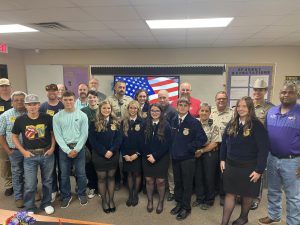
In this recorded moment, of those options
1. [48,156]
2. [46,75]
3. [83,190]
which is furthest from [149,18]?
[46,75]

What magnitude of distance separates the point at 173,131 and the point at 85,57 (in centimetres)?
422

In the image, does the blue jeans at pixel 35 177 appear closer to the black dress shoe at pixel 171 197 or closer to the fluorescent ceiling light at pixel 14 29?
the black dress shoe at pixel 171 197

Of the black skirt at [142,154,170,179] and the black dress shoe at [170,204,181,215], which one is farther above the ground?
the black skirt at [142,154,170,179]

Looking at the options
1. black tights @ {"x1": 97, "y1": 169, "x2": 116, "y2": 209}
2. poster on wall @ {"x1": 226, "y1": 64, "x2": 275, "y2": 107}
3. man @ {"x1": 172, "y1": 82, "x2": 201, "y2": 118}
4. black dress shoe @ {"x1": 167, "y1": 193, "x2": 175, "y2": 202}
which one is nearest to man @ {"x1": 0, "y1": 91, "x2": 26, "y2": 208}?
black tights @ {"x1": 97, "y1": 169, "x2": 116, "y2": 209}

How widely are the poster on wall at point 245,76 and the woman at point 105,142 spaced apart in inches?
150

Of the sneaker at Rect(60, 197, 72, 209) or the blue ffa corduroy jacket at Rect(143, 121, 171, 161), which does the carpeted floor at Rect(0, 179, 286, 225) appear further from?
the blue ffa corduroy jacket at Rect(143, 121, 171, 161)

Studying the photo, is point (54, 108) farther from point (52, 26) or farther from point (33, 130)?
point (52, 26)

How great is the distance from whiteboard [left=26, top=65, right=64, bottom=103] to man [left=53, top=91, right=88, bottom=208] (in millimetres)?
3762

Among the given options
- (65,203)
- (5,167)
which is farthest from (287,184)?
(5,167)

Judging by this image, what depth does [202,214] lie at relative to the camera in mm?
2680

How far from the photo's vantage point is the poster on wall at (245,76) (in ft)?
17.4

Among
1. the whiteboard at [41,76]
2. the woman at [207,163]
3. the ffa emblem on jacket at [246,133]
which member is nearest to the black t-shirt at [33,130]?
the woman at [207,163]

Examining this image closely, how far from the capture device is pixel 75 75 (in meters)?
5.98

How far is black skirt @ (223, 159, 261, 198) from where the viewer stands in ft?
7.01
